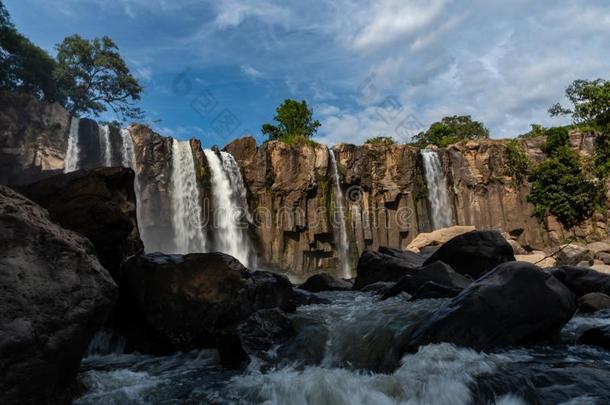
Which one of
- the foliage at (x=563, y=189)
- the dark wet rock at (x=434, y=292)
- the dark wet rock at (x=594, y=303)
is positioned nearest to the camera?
the dark wet rock at (x=434, y=292)

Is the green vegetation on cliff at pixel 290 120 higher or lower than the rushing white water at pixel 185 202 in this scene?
higher

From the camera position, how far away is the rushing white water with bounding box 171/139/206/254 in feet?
96.2

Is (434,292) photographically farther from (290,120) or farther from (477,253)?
(290,120)

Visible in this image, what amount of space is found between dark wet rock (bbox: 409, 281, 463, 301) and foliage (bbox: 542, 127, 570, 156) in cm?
3433

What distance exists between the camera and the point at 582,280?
37.9 ft

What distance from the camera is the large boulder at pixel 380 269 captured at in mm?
15094

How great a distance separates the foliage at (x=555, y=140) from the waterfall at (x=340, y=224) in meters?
18.2

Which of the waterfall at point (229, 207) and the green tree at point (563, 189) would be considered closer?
the waterfall at point (229, 207)

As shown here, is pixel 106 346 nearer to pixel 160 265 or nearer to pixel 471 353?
pixel 160 265

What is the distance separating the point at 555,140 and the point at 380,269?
30260 mm

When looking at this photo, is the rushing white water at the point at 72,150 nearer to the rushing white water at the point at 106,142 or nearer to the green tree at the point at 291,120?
the rushing white water at the point at 106,142

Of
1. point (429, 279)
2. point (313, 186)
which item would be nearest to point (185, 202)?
point (313, 186)

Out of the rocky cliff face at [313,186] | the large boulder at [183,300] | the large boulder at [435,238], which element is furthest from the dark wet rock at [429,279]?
the rocky cliff face at [313,186]

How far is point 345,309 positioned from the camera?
9.88 m
